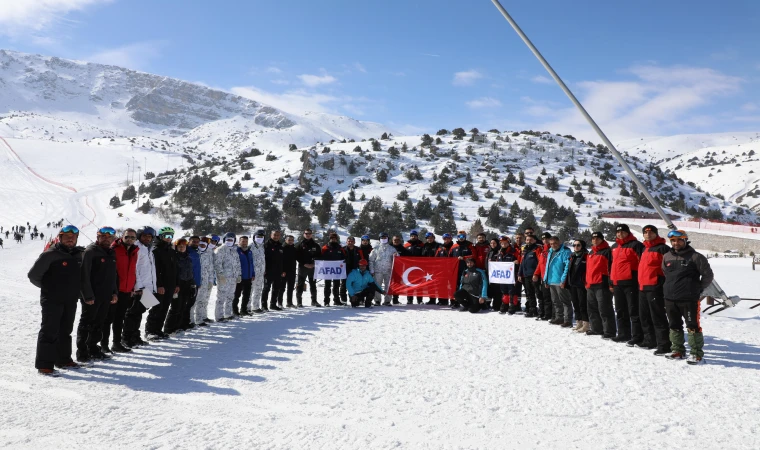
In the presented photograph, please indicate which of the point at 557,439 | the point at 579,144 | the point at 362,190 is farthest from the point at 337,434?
the point at 579,144

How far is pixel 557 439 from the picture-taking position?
4223mm

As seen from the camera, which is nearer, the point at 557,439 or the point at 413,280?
the point at 557,439

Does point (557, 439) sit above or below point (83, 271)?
below

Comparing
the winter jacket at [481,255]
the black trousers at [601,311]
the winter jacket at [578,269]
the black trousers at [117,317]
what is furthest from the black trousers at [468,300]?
the black trousers at [117,317]

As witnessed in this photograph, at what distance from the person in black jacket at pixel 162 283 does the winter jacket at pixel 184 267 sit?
206mm

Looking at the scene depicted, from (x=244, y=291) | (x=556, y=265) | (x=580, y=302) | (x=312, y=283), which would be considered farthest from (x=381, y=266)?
(x=580, y=302)

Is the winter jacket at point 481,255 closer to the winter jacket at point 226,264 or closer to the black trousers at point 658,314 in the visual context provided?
the black trousers at point 658,314

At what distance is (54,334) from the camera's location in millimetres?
5996

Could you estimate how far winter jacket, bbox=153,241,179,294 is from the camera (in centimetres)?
812

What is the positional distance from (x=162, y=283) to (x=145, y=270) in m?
0.51

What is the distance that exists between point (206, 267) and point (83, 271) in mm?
3353

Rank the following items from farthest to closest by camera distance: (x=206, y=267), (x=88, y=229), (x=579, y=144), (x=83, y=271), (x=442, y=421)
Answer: (x=579, y=144) → (x=88, y=229) → (x=206, y=267) → (x=83, y=271) → (x=442, y=421)

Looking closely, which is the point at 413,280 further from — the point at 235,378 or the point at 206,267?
the point at 235,378

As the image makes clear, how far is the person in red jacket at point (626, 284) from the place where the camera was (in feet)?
25.8
